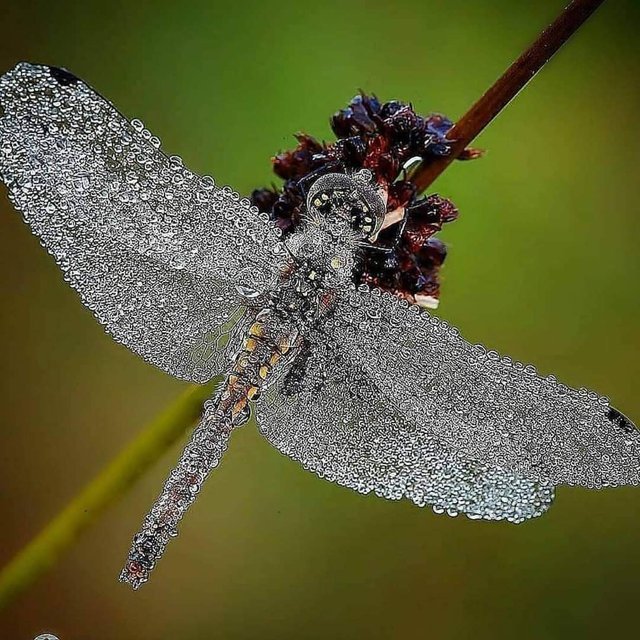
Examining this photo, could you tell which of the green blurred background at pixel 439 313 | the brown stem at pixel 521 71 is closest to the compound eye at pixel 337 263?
the brown stem at pixel 521 71

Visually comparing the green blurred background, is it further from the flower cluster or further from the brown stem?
the brown stem

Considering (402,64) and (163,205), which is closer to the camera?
(163,205)

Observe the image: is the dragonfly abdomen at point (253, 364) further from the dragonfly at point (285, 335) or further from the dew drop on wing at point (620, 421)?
the dew drop on wing at point (620, 421)

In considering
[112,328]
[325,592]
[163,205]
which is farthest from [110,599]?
[163,205]

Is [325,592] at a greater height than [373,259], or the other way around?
[373,259]

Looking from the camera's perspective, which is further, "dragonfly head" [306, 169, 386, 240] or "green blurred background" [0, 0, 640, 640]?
"green blurred background" [0, 0, 640, 640]

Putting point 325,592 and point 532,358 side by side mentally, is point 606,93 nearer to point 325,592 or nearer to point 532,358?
point 532,358

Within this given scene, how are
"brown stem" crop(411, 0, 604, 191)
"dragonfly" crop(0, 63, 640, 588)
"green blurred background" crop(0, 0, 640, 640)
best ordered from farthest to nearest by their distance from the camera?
"green blurred background" crop(0, 0, 640, 640), "dragonfly" crop(0, 63, 640, 588), "brown stem" crop(411, 0, 604, 191)

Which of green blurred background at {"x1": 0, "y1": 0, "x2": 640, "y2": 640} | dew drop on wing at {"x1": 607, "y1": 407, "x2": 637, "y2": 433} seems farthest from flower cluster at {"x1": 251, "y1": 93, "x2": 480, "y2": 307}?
green blurred background at {"x1": 0, "y1": 0, "x2": 640, "y2": 640}
